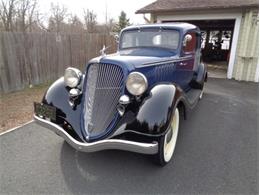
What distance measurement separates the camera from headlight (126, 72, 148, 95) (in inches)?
92.4

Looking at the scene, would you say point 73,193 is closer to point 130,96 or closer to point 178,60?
point 130,96

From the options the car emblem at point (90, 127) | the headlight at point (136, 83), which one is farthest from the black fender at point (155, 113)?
the car emblem at point (90, 127)

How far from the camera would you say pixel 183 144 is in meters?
3.22

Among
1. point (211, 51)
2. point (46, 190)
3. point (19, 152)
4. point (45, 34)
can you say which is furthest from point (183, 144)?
point (211, 51)

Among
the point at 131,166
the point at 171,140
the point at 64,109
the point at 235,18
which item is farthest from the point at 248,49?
the point at 64,109

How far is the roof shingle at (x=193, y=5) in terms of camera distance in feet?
24.3

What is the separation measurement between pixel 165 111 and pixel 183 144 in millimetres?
1149

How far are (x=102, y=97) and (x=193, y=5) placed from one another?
7448 millimetres

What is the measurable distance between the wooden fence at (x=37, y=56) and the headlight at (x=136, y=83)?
4.58 m

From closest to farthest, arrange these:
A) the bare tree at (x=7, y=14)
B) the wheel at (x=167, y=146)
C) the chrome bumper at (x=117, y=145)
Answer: the chrome bumper at (x=117, y=145)
the wheel at (x=167, y=146)
the bare tree at (x=7, y=14)

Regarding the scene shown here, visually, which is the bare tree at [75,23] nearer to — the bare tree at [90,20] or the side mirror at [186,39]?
the bare tree at [90,20]

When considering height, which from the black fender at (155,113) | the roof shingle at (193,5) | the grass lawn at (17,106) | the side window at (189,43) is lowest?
the grass lawn at (17,106)

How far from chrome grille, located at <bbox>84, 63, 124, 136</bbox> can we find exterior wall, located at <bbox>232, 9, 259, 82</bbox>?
22.9ft

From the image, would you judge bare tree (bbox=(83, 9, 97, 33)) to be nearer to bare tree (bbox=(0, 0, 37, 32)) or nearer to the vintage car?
bare tree (bbox=(0, 0, 37, 32))
